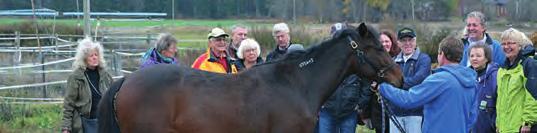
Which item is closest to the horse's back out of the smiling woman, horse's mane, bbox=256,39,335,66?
horse's mane, bbox=256,39,335,66

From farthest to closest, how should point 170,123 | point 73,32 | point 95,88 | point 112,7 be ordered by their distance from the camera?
1. point 112,7
2. point 73,32
3. point 95,88
4. point 170,123

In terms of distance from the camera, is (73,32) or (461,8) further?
(461,8)

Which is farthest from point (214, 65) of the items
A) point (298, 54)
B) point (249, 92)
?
point (249, 92)

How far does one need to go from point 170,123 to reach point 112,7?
30160 millimetres

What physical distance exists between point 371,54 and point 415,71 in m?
0.76

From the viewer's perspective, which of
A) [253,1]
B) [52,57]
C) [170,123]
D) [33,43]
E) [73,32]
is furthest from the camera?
[253,1]

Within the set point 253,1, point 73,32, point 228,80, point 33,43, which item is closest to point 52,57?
point 33,43

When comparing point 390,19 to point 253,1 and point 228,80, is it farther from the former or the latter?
point 228,80

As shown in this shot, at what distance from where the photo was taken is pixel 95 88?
5535mm

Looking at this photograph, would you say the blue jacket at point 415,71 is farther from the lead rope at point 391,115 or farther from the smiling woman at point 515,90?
the smiling woman at point 515,90

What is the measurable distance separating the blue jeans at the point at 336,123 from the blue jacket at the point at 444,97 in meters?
1.16

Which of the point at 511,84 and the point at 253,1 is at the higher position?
the point at 253,1

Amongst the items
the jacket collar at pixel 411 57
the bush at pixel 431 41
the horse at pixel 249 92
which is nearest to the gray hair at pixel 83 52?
the horse at pixel 249 92

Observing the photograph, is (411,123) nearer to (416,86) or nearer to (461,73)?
(416,86)
